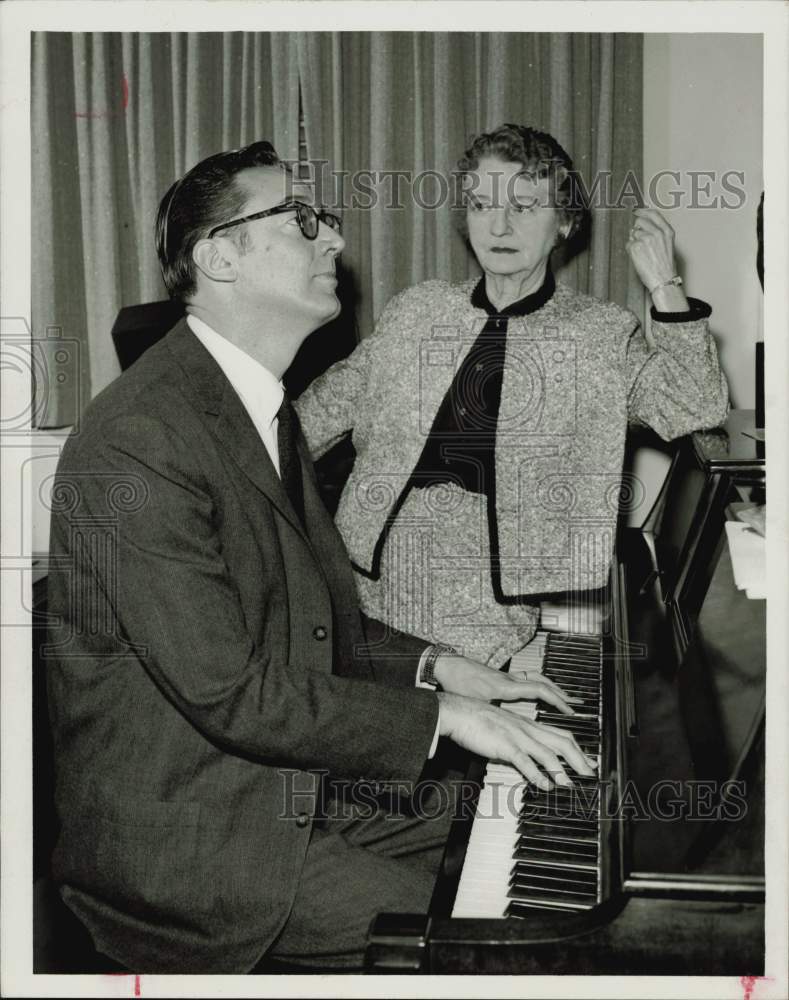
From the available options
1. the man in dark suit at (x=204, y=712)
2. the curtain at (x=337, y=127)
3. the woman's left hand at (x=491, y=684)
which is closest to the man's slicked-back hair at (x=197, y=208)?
the man in dark suit at (x=204, y=712)

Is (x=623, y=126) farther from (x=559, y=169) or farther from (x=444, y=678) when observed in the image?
(x=444, y=678)

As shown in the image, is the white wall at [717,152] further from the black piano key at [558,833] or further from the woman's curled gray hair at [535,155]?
the black piano key at [558,833]

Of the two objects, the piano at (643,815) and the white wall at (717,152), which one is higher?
the white wall at (717,152)

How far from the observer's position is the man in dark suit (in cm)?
146

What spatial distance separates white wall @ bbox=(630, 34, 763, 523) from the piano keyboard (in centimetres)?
153

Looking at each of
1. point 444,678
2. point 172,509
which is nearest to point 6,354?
point 172,509

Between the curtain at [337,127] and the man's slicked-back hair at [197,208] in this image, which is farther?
the curtain at [337,127]

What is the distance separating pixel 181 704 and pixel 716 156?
2221mm

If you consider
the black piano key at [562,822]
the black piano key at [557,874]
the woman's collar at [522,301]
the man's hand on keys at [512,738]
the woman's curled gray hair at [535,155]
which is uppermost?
the woman's curled gray hair at [535,155]

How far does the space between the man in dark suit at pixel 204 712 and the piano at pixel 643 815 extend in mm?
129

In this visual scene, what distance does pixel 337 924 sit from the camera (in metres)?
1.52

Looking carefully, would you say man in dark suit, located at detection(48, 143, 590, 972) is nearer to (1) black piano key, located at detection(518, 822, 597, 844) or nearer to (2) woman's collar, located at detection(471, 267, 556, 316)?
(1) black piano key, located at detection(518, 822, 597, 844)

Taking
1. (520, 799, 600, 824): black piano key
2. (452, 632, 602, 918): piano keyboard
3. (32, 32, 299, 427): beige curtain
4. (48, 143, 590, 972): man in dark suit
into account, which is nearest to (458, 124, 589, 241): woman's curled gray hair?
(32, 32, 299, 427): beige curtain

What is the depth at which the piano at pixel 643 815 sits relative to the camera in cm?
115
